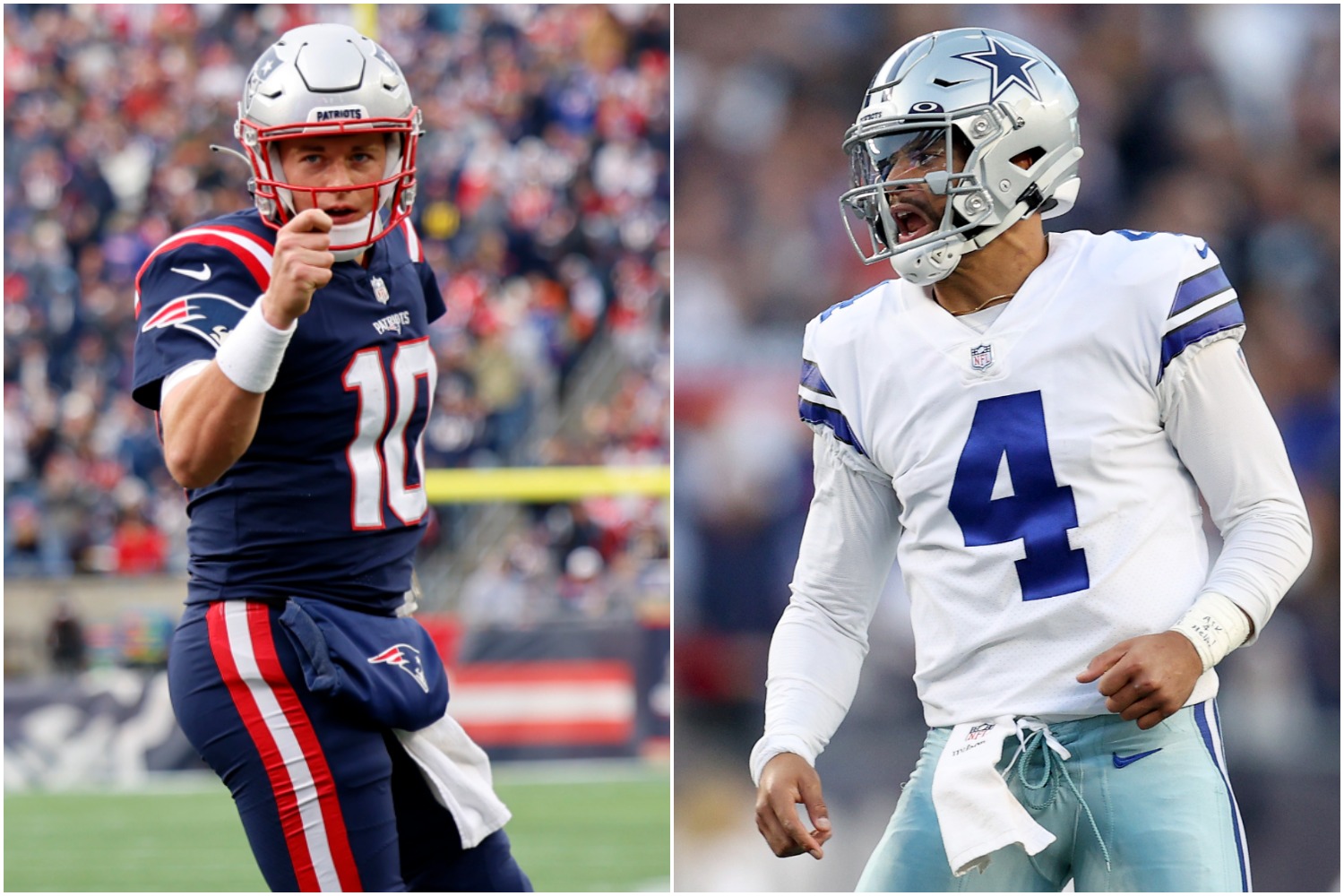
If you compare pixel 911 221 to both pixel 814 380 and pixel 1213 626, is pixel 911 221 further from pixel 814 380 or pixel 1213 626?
pixel 1213 626

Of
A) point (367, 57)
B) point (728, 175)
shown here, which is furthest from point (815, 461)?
point (728, 175)

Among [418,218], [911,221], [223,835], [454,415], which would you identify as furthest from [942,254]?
[418,218]

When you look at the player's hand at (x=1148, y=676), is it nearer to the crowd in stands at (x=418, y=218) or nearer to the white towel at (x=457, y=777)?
the white towel at (x=457, y=777)

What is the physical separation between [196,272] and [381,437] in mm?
395

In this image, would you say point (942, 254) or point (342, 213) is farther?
point (342, 213)

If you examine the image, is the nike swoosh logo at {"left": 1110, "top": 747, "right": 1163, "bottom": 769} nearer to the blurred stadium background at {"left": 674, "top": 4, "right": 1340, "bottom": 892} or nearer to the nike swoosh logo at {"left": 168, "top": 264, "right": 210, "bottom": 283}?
the nike swoosh logo at {"left": 168, "top": 264, "right": 210, "bottom": 283}

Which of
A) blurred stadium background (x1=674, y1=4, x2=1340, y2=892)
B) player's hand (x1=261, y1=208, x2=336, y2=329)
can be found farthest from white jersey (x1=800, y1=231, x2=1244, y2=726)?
blurred stadium background (x1=674, y1=4, x2=1340, y2=892)

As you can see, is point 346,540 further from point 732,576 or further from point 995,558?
point 732,576

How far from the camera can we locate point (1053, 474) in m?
2.22

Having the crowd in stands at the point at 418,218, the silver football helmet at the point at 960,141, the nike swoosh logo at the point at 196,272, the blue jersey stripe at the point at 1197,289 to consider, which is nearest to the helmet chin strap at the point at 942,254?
the silver football helmet at the point at 960,141

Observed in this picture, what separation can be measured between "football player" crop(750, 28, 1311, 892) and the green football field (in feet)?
12.7

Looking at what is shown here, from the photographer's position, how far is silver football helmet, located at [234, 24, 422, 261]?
104 inches

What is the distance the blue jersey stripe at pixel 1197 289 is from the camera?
219 cm

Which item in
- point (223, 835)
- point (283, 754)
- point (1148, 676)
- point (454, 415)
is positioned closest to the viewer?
point (1148, 676)
